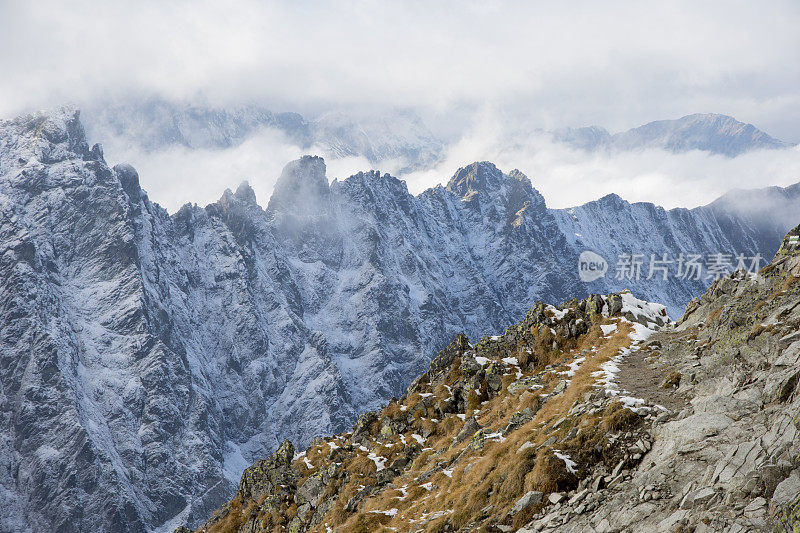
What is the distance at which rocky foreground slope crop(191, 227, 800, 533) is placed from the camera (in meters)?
20.2

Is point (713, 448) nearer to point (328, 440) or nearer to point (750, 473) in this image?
point (750, 473)

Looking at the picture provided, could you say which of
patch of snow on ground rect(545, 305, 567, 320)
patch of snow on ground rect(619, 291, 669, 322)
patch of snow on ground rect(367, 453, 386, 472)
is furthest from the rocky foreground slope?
patch of snow on ground rect(545, 305, 567, 320)

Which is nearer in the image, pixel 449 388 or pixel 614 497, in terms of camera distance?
pixel 614 497

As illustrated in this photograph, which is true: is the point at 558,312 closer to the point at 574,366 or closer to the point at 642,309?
the point at 642,309

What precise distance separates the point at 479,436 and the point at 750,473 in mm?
19987

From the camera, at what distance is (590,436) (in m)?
26.7

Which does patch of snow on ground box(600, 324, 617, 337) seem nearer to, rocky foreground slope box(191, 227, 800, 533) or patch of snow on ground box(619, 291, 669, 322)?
rocky foreground slope box(191, 227, 800, 533)

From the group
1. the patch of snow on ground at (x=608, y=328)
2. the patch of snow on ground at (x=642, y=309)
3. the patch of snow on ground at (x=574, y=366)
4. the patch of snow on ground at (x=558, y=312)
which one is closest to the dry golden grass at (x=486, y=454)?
the patch of snow on ground at (x=608, y=328)

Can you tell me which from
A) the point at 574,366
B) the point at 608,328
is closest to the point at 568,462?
the point at 574,366

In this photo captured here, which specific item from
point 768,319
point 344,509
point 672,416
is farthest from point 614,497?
point 344,509

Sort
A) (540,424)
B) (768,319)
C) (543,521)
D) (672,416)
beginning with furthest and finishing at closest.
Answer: (540,424)
(768,319)
(672,416)
(543,521)

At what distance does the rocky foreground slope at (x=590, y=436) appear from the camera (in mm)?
20156

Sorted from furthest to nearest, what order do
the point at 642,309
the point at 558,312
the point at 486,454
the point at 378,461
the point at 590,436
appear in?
the point at 558,312 → the point at 642,309 → the point at 378,461 → the point at 486,454 → the point at 590,436

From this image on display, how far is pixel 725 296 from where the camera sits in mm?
39938
